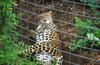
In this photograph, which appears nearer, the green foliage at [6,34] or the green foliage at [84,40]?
the green foliage at [6,34]

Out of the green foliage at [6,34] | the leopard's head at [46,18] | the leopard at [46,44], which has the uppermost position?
the green foliage at [6,34]

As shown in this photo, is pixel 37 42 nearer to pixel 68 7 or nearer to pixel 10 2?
pixel 68 7

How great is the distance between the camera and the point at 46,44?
4.86m

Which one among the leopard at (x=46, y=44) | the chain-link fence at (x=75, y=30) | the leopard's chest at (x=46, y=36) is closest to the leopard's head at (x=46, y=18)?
the leopard at (x=46, y=44)

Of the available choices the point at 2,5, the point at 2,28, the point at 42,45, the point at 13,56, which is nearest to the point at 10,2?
the point at 2,5

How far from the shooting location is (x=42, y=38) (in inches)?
201

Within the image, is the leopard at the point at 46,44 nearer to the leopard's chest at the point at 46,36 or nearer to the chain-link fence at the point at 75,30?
the leopard's chest at the point at 46,36

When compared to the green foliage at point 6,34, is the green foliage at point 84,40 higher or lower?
lower

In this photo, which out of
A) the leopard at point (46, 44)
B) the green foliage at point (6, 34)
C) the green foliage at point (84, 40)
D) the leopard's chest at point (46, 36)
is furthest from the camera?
the leopard's chest at point (46, 36)

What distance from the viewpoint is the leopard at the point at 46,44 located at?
4617 mm

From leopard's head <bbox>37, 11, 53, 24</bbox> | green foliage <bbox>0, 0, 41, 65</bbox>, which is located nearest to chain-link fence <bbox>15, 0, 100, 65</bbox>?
leopard's head <bbox>37, 11, 53, 24</bbox>

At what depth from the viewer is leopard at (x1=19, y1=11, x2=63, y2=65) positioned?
4.62m

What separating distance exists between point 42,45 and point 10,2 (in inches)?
75.7

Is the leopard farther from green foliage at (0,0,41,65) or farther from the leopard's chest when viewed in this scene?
green foliage at (0,0,41,65)
